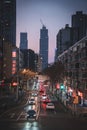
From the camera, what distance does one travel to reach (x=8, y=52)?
197 metres

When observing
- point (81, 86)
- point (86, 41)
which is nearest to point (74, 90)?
point (81, 86)

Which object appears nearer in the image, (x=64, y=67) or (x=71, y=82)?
(x=71, y=82)

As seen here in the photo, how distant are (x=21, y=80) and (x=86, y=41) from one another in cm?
7141

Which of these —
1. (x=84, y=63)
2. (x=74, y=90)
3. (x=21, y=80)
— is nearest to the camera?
(x=84, y=63)

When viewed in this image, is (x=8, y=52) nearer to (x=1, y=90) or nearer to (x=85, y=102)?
(x=1, y=90)

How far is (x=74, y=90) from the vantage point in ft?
397

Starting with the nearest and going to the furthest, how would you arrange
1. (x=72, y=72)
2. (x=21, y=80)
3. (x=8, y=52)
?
(x=72, y=72)
(x=21, y=80)
(x=8, y=52)

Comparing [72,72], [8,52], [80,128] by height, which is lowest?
[80,128]

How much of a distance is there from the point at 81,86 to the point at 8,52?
9124 cm

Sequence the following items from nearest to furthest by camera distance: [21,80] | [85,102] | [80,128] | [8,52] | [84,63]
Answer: [80,128]
[85,102]
[84,63]
[21,80]
[8,52]

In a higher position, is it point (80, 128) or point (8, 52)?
point (8, 52)

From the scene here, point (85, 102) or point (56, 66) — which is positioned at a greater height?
point (56, 66)

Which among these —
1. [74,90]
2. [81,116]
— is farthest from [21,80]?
[81,116]

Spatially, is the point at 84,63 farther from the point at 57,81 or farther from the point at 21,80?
the point at 21,80
